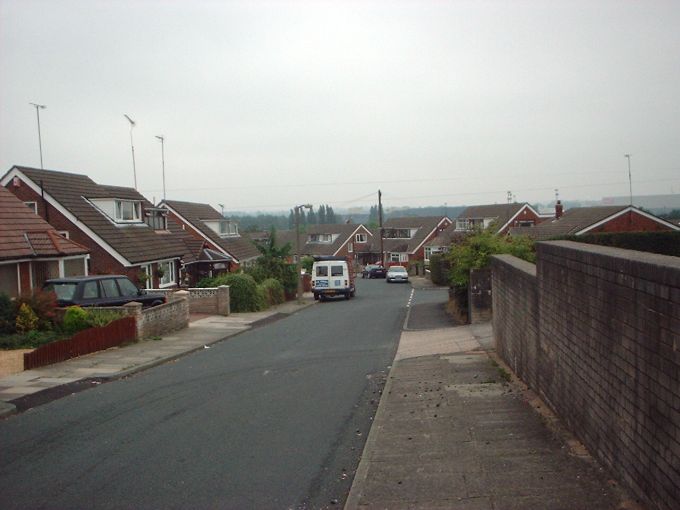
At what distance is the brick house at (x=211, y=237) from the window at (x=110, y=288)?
20510 millimetres

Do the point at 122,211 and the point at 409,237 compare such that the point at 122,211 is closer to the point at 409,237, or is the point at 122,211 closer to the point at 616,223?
the point at 616,223

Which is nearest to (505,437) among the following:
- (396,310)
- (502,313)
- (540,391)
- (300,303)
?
(540,391)

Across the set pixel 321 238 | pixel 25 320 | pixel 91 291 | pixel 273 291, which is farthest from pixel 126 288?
pixel 321 238

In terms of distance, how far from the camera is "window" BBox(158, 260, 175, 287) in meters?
36.2

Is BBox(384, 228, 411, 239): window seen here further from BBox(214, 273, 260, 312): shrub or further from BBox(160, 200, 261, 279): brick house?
BBox(214, 273, 260, 312): shrub

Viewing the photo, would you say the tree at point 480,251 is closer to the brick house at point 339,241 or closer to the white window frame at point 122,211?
the white window frame at point 122,211

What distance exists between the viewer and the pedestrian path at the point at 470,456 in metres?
6.68

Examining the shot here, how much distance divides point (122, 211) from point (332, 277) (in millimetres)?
13331

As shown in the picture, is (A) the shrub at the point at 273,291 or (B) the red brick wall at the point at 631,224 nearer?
(A) the shrub at the point at 273,291

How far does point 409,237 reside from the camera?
97.0 m

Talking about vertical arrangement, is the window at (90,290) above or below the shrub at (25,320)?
above

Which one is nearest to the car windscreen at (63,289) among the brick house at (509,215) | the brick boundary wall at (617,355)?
the brick boundary wall at (617,355)

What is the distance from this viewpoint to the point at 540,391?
10344 millimetres

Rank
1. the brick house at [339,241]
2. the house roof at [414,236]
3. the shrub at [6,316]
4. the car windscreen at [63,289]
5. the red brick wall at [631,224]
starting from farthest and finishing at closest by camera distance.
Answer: the brick house at [339,241] < the house roof at [414,236] < the red brick wall at [631,224] < the car windscreen at [63,289] < the shrub at [6,316]
